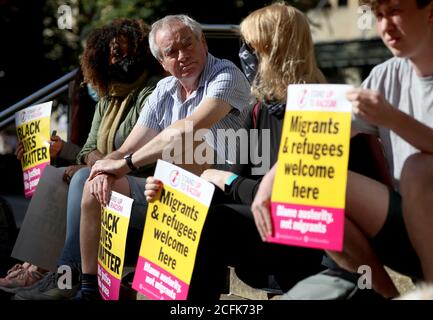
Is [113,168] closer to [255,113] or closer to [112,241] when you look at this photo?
[112,241]

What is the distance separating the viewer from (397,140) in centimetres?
338

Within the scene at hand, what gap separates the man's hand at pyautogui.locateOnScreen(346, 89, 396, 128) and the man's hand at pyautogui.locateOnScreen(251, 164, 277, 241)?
0.44 metres

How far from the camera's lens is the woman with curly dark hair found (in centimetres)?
493

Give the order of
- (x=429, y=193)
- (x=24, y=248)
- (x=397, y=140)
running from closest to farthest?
(x=429, y=193)
(x=397, y=140)
(x=24, y=248)

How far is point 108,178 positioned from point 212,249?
0.73 metres

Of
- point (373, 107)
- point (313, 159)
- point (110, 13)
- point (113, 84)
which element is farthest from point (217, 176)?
point (110, 13)

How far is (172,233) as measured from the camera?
3.88m

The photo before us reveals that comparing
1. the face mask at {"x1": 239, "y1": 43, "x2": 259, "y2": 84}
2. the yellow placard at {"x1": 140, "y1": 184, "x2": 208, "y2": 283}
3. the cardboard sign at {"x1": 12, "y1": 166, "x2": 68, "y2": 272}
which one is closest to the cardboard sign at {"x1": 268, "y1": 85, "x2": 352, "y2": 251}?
the yellow placard at {"x1": 140, "y1": 184, "x2": 208, "y2": 283}

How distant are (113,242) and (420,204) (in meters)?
1.64

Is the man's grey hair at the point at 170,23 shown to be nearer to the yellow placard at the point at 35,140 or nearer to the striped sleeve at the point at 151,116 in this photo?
the striped sleeve at the point at 151,116

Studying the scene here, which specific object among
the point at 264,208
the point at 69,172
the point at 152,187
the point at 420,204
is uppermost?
the point at 420,204

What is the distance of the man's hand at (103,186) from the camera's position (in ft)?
14.1
